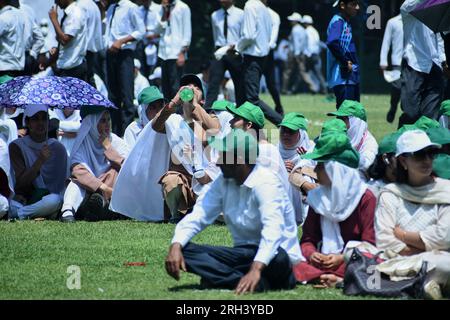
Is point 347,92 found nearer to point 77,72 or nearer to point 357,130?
point 357,130

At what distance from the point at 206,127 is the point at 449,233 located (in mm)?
3779

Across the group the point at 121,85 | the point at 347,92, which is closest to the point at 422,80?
the point at 347,92

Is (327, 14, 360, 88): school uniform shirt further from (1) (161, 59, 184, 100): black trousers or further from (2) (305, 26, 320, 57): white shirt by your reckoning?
(2) (305, 26, 320, 57): white shirt

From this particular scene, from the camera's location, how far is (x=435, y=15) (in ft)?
37.0

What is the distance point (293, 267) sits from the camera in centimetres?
759

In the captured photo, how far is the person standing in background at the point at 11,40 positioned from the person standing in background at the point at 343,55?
370 centimetres

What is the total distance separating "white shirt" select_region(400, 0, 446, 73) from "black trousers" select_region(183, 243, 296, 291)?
5.60 metres

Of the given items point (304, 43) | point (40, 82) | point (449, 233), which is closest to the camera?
point (449, 233)

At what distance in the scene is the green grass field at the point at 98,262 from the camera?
730 centimetres

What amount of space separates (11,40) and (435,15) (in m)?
5.19

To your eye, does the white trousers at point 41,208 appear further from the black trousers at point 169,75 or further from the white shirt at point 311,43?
the white shirt at point 311,43

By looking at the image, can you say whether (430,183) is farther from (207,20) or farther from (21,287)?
(207,20)

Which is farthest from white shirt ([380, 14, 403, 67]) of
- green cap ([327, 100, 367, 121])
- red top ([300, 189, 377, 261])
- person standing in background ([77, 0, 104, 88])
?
red top ([300, 189, 377, 261])
